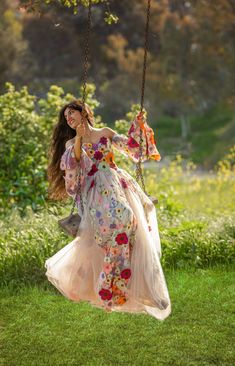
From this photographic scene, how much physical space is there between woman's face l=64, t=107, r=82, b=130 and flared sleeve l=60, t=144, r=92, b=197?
171 millimetres

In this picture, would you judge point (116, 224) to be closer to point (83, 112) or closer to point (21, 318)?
point (83, 112)

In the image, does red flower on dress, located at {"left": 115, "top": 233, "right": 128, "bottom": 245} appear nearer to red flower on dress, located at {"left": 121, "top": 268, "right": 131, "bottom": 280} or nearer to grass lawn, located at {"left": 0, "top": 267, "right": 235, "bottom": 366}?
red flower on dress, located at {"left": 121, "top": 268, "right": 131, "bottom": 280}

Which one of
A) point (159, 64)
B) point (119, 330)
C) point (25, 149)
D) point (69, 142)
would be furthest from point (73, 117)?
point (159, 64)

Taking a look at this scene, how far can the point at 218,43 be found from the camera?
26641mm

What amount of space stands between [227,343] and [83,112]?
2005 millimetres

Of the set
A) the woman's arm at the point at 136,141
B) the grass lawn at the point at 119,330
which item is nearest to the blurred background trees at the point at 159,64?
the grass lawn at the point at 119,330

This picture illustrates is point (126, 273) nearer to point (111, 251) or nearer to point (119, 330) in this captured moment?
point (111, 251)

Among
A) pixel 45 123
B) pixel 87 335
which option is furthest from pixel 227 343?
pixel 45 123

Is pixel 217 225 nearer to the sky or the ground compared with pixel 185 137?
nearer to the ground

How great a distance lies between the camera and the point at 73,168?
5.20m

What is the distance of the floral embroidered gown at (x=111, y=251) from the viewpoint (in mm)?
4852

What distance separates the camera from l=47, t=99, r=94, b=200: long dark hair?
5.41 metres

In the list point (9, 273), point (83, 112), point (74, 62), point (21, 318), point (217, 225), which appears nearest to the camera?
point (83, 112)

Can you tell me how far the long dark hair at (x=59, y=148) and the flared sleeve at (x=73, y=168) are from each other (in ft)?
0.96
